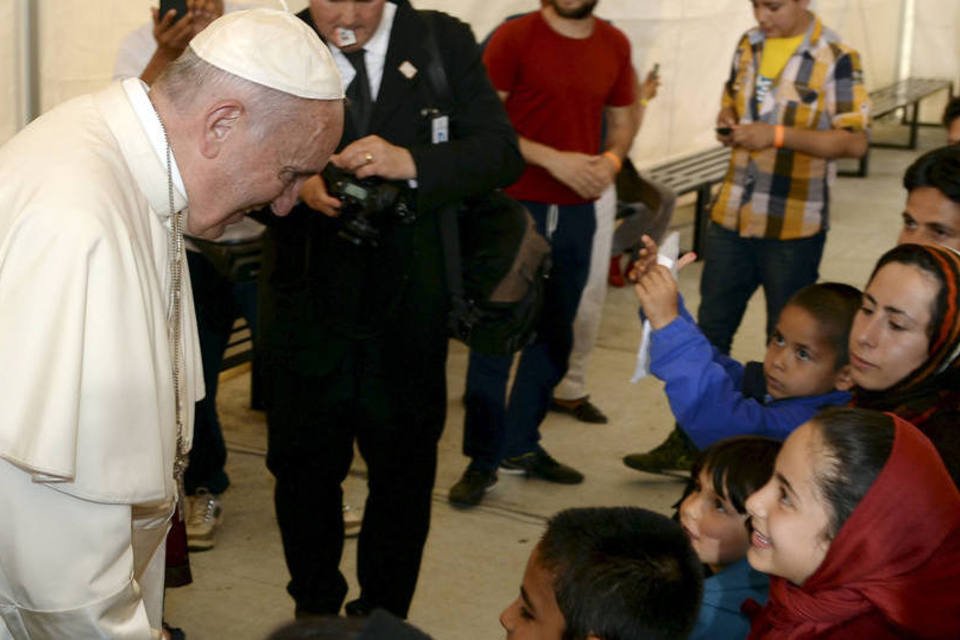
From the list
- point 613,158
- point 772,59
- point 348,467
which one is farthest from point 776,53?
point 348,467

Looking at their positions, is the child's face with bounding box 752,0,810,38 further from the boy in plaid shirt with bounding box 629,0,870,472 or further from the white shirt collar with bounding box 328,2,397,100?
the white shirt collar with bounding box 328,2,397,100

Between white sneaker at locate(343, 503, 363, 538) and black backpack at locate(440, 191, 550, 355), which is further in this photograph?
white sneaker at locate(343, 503, 363, 538)

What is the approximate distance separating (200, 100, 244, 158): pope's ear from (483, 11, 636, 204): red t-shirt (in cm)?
292

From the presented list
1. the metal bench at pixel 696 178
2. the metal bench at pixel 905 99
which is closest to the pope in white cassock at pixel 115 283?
→ the metal bench at pixel 696 178

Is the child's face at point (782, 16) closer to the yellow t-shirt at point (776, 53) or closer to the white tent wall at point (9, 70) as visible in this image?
the yellow t-shirt at point (776, 53)

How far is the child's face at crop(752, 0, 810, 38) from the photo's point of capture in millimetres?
5125

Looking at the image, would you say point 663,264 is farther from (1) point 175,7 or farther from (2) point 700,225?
(2) point 700,225

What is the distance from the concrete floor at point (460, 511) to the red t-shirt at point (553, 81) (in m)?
1.11

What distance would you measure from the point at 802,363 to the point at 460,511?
196 cm

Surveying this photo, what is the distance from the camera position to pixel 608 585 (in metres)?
2.33

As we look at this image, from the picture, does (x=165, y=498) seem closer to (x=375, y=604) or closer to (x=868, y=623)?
(x=868, y=623)

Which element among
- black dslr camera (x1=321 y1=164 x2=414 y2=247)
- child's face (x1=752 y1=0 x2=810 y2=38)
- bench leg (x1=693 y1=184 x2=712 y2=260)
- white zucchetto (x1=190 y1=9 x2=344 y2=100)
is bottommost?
bench leg (x1=693 y1=184 x2=712 y2=260)

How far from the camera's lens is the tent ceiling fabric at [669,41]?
15.2ft

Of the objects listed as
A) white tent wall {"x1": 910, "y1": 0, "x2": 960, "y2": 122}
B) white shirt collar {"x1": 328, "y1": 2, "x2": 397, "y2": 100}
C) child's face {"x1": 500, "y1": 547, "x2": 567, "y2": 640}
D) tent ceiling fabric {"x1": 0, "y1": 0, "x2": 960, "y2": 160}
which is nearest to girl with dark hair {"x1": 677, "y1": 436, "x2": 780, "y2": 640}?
child's face {"x1": 500, "y1": 547, "x2": 567, "y2": 640}
